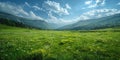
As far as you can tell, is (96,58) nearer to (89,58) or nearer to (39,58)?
(89,58)

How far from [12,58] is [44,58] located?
270 cm

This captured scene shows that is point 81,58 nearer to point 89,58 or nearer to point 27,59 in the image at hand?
point 89,58

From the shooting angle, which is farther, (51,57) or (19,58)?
(51,57)

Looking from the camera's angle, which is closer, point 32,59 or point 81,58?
point 32,59

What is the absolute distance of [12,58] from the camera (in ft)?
37.1

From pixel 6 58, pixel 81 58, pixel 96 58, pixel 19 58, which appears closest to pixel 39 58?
pixel 19 58

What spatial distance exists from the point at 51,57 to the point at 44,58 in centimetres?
68

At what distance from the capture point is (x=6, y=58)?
11289 mm

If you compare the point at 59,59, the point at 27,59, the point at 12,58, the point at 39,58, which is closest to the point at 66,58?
the point at 59,59

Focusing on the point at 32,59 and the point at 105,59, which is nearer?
the point at 32,59

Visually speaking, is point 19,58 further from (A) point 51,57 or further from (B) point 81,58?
(B) point 81,58

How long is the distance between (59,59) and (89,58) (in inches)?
107

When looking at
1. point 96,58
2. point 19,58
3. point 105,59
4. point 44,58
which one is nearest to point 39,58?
point 44,58

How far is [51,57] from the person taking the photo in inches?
476
